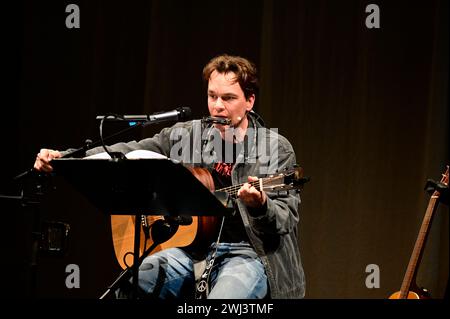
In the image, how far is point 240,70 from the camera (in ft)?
9.51

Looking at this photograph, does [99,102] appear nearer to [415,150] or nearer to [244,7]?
[244,7]

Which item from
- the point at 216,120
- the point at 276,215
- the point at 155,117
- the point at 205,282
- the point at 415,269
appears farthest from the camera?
the point at 415,269

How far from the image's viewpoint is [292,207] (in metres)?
2.61

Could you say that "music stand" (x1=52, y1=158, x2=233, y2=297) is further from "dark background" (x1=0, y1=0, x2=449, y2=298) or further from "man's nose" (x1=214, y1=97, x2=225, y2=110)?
"dark background" (x1=0, y1=0, x2=449, y2=298)

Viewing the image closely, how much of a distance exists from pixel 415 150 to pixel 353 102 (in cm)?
46

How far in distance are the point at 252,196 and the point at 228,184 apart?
0.49 m

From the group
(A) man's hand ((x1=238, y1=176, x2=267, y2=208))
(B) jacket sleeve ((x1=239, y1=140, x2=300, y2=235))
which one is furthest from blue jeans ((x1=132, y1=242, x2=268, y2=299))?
(A) man's hand ((x1=238, y1=176, x2=267, y2=208))

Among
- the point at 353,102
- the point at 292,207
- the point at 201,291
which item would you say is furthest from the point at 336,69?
the point at 201,291

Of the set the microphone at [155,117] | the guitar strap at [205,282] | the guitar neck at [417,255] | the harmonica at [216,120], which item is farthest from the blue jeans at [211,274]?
the guitar neck at [417,255]

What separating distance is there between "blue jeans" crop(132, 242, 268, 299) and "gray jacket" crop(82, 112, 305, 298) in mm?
67

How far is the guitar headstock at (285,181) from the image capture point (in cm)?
250

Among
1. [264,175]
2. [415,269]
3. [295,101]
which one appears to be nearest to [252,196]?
[264,175]

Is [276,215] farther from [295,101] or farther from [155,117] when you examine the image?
[295,101]

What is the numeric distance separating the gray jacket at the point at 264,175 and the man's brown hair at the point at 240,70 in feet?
0.45
